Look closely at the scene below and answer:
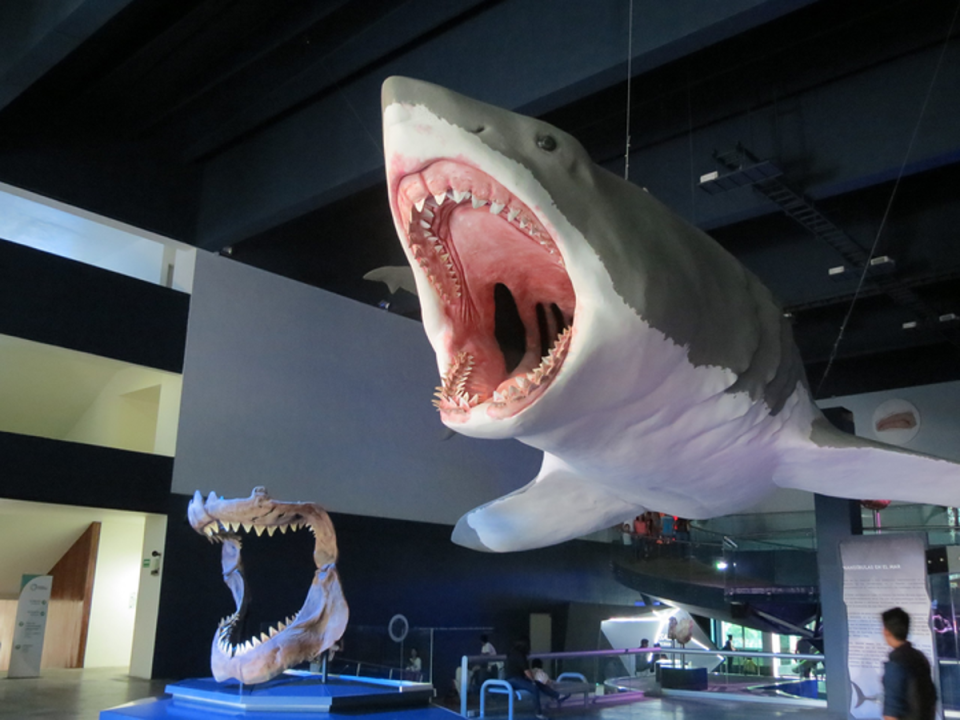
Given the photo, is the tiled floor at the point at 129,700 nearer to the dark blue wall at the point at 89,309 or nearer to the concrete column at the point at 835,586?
the concrete column at the point at 835,586

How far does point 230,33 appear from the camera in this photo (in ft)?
32.1

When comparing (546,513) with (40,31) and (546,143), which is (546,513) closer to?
(546,143)

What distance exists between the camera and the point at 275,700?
5.91m

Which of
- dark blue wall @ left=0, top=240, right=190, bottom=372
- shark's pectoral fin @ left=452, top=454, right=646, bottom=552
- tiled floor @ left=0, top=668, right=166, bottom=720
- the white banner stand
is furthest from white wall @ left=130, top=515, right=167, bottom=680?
shark's pectoral fin @ left=452, top=454, right=646, bottom=552

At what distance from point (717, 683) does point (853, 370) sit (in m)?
8.40

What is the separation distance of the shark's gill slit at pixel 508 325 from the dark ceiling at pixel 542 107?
5.39 metres

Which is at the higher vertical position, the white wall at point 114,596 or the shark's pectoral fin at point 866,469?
the shark's pectoral fin at point 866,469

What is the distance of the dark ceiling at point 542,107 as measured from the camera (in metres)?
8.38

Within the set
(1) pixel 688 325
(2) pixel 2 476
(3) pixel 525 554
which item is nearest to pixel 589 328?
→ (1) pixel 688 325

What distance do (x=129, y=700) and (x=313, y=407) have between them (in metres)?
5.92

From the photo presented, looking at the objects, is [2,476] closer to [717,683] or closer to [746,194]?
[746,194]

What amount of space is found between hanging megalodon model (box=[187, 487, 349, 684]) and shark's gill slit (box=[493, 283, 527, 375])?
4059 mm

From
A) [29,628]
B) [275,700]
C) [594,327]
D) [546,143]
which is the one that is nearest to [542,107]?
[275,700]

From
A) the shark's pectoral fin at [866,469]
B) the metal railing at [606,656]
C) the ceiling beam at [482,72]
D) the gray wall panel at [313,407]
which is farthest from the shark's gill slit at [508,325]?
the gray wall panel at [313,407]
